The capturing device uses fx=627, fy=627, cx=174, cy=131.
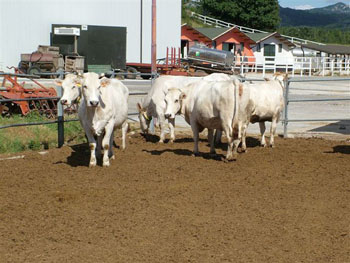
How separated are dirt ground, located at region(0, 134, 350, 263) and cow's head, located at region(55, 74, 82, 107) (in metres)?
1.13

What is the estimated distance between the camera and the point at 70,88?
10742mm

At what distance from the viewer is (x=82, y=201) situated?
8125mm

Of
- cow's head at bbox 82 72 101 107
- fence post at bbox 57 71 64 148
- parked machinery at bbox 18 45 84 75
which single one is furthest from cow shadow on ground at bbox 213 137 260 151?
parked machinery at bbox 18 45 84 75

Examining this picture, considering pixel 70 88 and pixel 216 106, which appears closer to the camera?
pixel 70 88

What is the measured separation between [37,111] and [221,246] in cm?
1068

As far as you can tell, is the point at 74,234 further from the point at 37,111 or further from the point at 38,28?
the point at 38,28

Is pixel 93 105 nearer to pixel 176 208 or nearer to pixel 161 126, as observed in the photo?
pixel 176 208

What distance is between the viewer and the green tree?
8256 cm

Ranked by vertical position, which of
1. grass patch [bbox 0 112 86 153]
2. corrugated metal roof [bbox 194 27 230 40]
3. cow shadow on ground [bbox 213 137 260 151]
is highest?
corrugated metal roof [bbox 194 27 230 40]

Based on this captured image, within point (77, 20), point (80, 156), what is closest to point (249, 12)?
point (77, 20)

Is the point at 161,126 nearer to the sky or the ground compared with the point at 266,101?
nearer to the ground

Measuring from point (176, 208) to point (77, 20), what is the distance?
35.5m

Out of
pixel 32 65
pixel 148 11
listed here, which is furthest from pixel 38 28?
pixel 148 11

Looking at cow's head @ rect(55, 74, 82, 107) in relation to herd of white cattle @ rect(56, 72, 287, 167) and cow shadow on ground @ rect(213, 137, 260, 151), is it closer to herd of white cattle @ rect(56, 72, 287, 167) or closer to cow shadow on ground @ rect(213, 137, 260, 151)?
herd of white cattle @ rect(56, 72, 287, 167)
